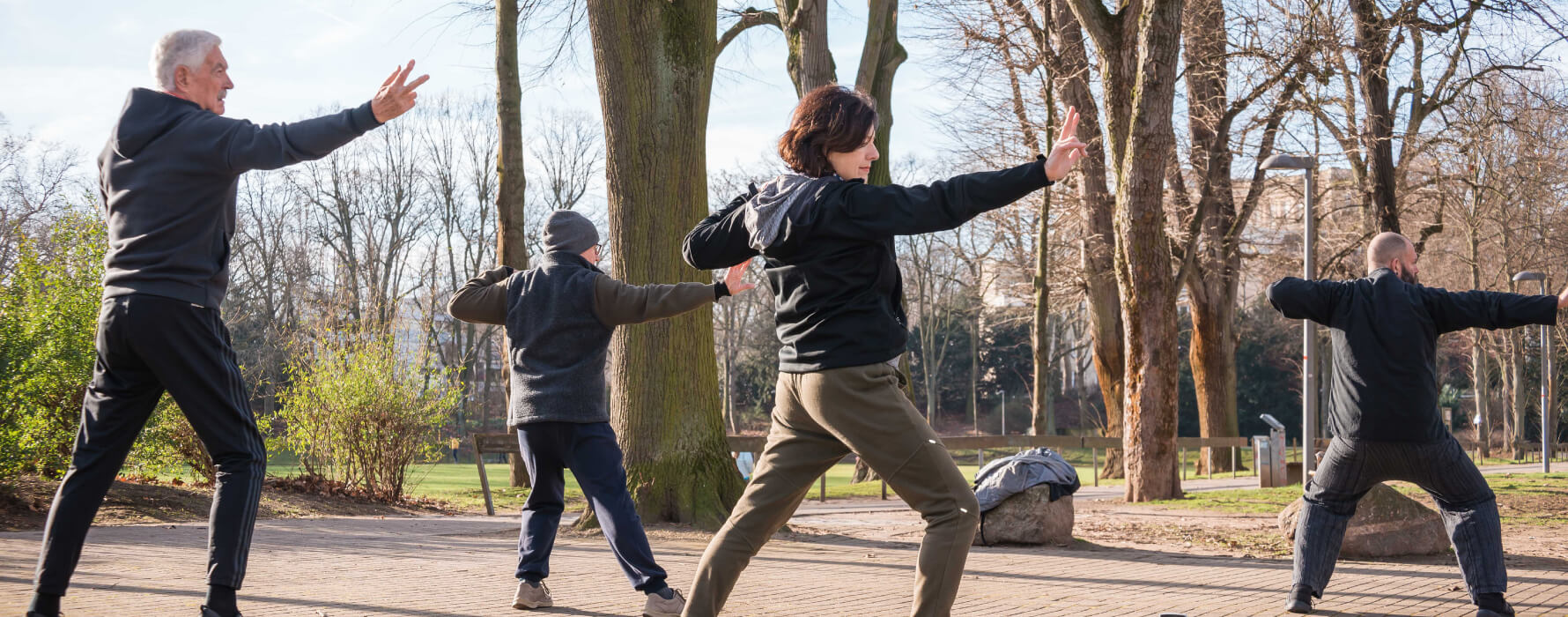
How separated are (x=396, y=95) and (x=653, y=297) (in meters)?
1.36

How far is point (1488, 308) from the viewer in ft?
17.9

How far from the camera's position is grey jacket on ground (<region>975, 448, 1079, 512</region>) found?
30.5ft

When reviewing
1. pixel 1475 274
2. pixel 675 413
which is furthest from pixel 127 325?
pixel 1475 274

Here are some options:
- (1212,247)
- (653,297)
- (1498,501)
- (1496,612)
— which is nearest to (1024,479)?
(1496,612)

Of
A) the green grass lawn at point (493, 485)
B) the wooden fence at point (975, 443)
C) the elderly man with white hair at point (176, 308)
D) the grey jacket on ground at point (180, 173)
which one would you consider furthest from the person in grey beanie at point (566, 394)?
the wooden fence at point (975, 443)

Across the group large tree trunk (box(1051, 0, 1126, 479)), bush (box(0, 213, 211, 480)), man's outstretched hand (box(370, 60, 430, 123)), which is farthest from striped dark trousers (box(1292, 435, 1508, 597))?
large tree trunk (box(1051, 0, 1126, 479))

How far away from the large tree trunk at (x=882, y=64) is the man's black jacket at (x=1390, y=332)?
905 centimetres

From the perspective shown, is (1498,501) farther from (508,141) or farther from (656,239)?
(508,141)

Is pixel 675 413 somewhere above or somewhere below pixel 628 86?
below

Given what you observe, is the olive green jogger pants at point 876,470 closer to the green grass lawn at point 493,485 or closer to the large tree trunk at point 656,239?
the large tree trunk at point 656,239

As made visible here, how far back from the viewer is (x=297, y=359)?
15.8 metres

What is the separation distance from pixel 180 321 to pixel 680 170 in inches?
237

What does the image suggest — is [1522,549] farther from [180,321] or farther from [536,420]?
[180,321]

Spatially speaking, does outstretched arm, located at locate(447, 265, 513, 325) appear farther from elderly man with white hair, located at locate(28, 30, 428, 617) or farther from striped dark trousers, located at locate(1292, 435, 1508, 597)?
striped dark trousers, located at locate(1292, 435, 1508, 597)
